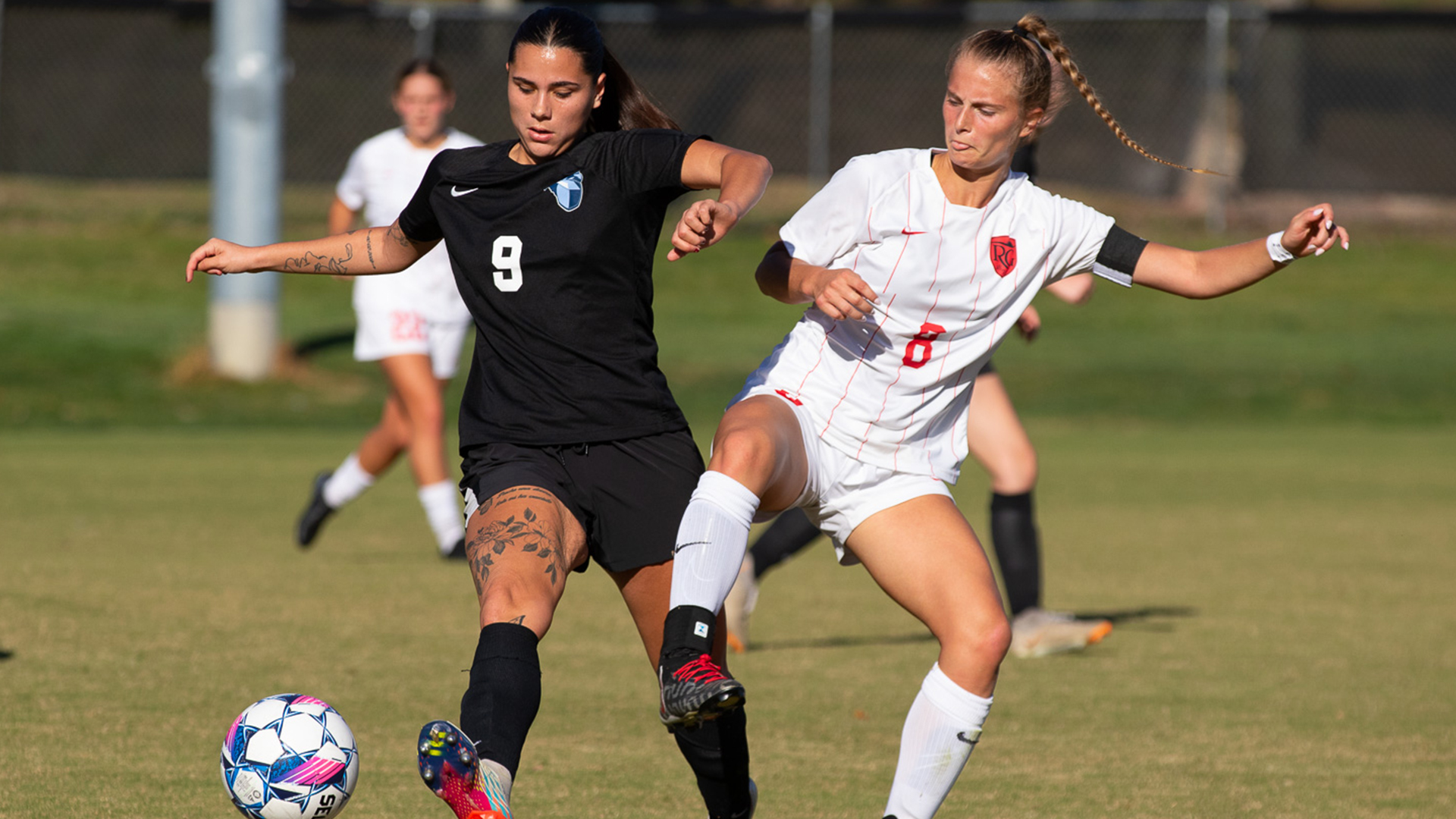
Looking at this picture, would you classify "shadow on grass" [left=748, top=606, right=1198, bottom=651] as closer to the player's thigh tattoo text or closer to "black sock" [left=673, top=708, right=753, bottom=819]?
"black sock" [left=673, top=708, right=753, bottom=819]

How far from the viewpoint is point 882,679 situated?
20.3 feet

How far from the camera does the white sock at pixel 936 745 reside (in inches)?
157

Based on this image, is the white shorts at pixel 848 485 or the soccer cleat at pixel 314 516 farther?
the soccer cleat at pixel 314 516

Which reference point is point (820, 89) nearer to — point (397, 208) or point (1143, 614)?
point (397, 208)

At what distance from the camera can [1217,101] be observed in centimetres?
2053

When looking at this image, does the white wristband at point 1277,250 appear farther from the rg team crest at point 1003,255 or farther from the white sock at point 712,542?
the white sock at point 712,542

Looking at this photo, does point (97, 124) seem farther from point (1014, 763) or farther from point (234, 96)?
point (1014, 763)

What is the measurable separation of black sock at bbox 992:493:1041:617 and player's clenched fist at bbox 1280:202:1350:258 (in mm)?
2796

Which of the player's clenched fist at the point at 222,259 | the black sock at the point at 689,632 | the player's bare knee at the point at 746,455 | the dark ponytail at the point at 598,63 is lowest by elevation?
the black sock at the point at 689,632

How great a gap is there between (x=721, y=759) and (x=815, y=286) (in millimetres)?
1110

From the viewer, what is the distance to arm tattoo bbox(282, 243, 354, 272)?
4.31 metres

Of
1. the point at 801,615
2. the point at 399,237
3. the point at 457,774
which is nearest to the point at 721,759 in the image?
the point at 457,774

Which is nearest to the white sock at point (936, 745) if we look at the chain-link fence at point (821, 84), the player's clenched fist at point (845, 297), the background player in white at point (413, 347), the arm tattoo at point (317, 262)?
the player's clenched fist at point (845, 297)

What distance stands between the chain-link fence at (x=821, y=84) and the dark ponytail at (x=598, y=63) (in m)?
16.0
